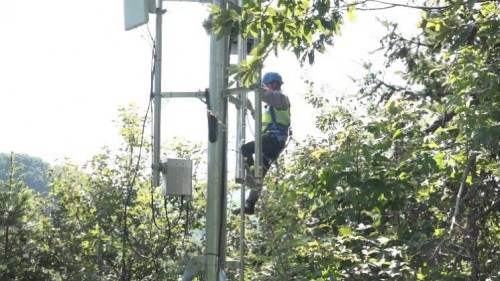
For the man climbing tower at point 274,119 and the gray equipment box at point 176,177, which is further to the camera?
the man climbing tower at point 274,119

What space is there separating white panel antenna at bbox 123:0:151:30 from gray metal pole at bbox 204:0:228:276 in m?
0.51

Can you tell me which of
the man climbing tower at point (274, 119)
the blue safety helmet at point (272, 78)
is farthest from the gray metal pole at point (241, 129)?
the blue safety helmet at point (272, 78)

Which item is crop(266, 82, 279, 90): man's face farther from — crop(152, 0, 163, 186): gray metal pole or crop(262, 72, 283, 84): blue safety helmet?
crop(152, 0, 163, 186): gray metal pole

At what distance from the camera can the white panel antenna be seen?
591cm

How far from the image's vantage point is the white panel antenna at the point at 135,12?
5906 mm

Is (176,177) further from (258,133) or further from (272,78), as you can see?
(272,78)

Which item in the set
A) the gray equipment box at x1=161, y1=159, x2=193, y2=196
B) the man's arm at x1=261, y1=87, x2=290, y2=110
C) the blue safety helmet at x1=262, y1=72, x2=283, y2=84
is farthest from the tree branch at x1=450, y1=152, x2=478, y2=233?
the blue safety helmet at x1=262, y1=72, x2=283, y2=84

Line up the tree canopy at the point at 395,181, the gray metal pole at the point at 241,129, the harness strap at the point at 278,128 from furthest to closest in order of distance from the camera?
1. the harness strap at the point at 278,128
2. the gray metal pole at the point at 241,129
3. the tree canopy at the point at 395,181

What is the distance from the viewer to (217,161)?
585cm

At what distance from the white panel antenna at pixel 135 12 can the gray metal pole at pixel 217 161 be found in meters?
0.51

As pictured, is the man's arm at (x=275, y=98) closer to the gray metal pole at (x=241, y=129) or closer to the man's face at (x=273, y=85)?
the man's face at (x=273, y=85)

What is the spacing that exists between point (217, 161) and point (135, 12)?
1.26 m

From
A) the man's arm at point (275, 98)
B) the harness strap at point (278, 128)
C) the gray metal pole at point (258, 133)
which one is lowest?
the gray metal pole at point (258, 133)

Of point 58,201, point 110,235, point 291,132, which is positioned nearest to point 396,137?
point 291,132
